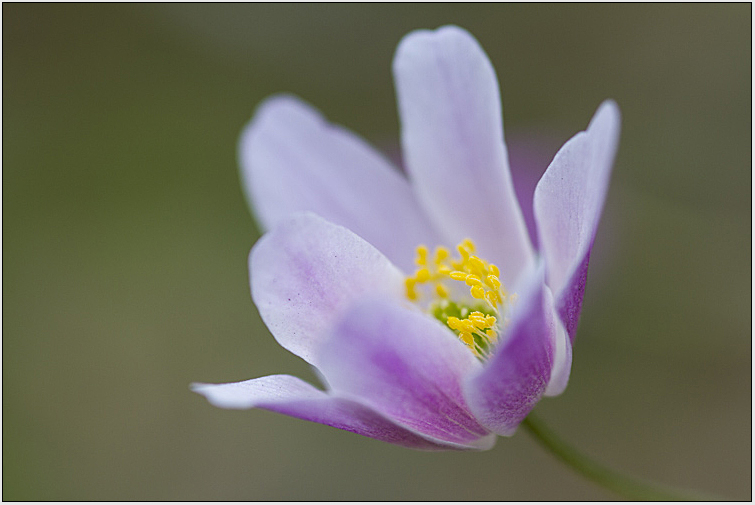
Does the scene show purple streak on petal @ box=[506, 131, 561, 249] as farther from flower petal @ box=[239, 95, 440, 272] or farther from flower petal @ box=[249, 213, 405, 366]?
flower petal @ box=[249, 213, 405, 366]

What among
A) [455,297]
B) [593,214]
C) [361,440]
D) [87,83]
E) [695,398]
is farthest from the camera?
[87,83]

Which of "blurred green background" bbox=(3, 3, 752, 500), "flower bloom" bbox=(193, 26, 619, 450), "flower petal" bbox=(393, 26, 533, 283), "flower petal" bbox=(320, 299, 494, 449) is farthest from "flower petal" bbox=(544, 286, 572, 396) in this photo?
"blurred green background" bbox=(3, 3, 752, 500)

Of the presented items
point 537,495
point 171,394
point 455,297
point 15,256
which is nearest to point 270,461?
point 171,394

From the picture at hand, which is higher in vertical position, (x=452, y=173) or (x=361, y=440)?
(x=452, y=173)

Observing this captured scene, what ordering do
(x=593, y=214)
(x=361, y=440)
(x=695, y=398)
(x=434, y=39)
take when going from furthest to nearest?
1. (x=361, y=440)
2. (x=695, y=398)
3. (x=434, y=39)
4. (x=593, y=214)

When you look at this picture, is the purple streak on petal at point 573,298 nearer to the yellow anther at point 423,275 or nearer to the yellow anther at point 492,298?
the yellow anther at point 492,298

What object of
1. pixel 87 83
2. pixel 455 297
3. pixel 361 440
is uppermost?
pixel 87 83

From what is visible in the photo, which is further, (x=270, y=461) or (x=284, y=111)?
(x=270, y=461)

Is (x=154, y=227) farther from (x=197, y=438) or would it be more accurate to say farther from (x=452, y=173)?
(x=452, y=173)
